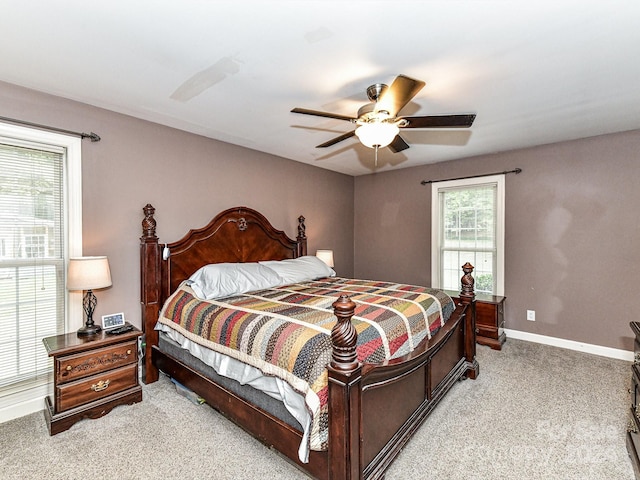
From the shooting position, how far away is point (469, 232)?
4.39 m

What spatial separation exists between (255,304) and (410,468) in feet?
4.76

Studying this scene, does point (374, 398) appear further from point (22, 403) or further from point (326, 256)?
point (326, 256)

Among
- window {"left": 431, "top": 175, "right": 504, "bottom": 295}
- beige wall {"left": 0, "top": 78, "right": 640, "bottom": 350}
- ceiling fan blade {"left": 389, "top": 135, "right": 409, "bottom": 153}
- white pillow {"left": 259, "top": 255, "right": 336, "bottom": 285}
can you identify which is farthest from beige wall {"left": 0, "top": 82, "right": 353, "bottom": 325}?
window {"left": 431, "top": 175, "right": 504, "bottom": 295}

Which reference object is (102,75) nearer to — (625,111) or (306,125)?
(306,125)

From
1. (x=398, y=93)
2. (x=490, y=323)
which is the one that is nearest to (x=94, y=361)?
(x=398, y=93)

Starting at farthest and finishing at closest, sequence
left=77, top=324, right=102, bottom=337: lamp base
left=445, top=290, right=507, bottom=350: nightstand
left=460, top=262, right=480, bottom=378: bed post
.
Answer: left=445, top=290, right=507, bottom=350: nightstand → left=460, top=262, right=480, bottom=378: bed post → left=77, top=324, right=102, bottom=337: lamp base

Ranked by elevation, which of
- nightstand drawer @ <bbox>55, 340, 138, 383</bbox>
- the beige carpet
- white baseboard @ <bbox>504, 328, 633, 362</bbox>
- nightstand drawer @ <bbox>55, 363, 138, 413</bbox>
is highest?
nightstand drawer @ <bbox>55, 340, 138, 383</bbox>

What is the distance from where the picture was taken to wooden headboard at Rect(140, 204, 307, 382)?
113 inches

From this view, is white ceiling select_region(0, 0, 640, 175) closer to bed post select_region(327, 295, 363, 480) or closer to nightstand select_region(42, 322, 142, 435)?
bed post select_region(327, 295, 363, 480)

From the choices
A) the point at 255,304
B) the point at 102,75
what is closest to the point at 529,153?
the point at 255,304

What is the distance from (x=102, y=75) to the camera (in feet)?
7.18

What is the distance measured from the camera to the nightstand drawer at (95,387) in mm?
2166

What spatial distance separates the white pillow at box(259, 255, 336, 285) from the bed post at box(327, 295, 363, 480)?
1.94 meters

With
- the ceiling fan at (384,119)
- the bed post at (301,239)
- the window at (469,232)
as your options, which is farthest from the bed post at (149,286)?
the window at (469,232)
